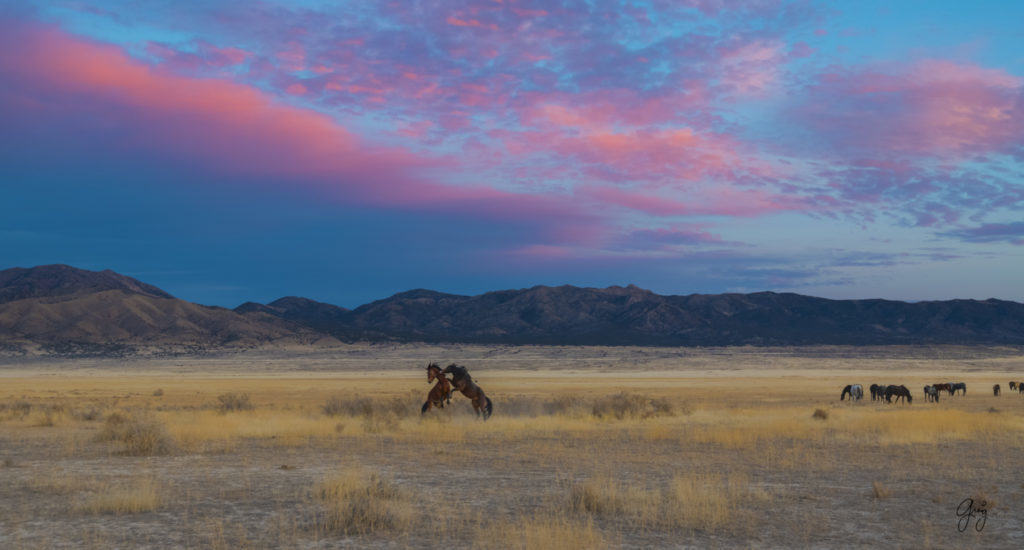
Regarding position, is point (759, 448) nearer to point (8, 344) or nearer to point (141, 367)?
point (141, 367)

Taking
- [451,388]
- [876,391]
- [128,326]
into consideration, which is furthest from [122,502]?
[128,326]

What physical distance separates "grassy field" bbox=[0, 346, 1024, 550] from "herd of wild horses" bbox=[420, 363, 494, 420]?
1.92 ft

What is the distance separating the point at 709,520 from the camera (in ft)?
37.1

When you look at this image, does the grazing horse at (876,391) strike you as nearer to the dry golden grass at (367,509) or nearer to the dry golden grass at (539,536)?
the dry golden grass at (367,509)

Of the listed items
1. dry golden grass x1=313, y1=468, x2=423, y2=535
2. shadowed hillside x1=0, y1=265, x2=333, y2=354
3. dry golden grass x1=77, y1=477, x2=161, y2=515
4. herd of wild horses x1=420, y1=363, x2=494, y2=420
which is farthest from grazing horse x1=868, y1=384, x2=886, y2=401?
shadowed hillside x1=0, y1=265, x2=333, y2=354

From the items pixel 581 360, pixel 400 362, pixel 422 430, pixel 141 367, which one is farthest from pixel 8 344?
pixel 422 430

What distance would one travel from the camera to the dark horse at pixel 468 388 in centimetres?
2736

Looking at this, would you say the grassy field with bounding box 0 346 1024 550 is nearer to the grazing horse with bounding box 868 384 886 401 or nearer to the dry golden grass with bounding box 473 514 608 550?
the dry golden grass with bounding box 473 514 608 550

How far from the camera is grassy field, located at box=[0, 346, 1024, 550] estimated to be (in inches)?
420

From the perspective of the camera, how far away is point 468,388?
2764 centimetres

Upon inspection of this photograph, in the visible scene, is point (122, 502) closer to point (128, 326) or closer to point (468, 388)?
point (468, 388)

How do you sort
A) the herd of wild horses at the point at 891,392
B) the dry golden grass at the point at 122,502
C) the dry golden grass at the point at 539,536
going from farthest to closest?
1. the herd of wild horses at the point at 891,392
2. the dry golden grass at the point at 122,502
3. the dry golden grass at the point at 539,536

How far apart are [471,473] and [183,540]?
7.11 metres

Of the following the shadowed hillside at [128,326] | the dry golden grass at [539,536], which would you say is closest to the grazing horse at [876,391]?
Result: the dry golden grass at [539,536]
